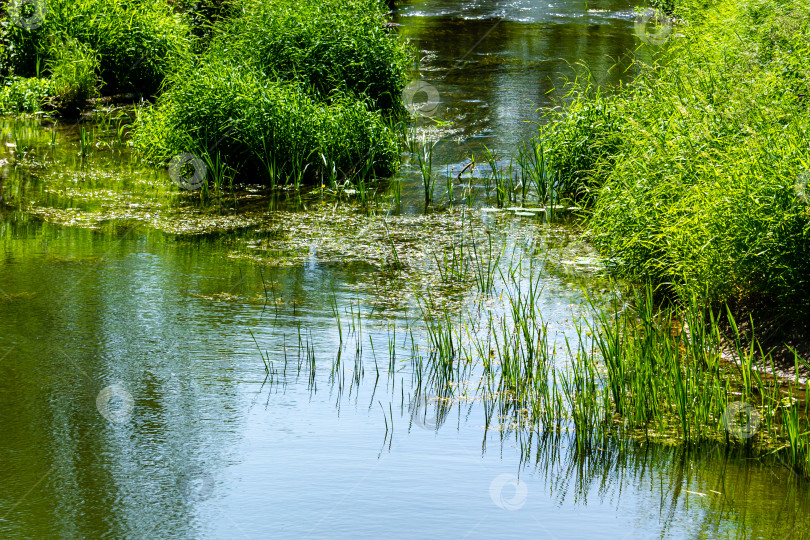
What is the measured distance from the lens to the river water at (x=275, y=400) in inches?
161

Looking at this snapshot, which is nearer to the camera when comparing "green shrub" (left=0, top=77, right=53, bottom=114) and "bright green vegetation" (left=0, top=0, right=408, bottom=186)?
"bright green vegetation" (left=0, top=0, right=408, bottom=186)

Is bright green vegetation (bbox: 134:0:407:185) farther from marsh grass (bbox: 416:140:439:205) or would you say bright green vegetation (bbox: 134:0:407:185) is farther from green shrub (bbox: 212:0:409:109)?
marsh grass (bbox: 416:140:439:205)

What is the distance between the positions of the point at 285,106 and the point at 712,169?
5015 millimetres

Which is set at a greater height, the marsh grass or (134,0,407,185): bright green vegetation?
(134,0,407,185): bright green vegetation

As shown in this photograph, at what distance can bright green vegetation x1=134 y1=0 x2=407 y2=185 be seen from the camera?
32.8 feet

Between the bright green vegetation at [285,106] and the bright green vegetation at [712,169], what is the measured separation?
2190mm

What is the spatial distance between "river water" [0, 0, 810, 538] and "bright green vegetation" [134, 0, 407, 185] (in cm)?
83

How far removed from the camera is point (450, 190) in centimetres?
920

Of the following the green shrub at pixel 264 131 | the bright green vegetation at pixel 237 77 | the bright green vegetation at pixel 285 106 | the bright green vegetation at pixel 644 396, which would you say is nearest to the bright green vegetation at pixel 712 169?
the bright green vegetation at pixel 644 396

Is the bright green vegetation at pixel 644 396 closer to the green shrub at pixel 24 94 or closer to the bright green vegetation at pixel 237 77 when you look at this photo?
the bright green vegetation at pixel 237 77

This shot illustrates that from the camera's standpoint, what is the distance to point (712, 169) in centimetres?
642

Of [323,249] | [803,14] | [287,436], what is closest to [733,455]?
[287,436]

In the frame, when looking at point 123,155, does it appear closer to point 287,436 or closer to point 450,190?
point 450,190

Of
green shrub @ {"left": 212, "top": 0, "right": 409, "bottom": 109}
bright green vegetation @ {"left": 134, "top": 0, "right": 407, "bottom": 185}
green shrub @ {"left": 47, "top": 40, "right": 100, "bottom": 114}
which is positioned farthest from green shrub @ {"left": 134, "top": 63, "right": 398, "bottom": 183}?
green shrub @ {"left": 47, "top": 40, "right": 100, "bottom": 114}
